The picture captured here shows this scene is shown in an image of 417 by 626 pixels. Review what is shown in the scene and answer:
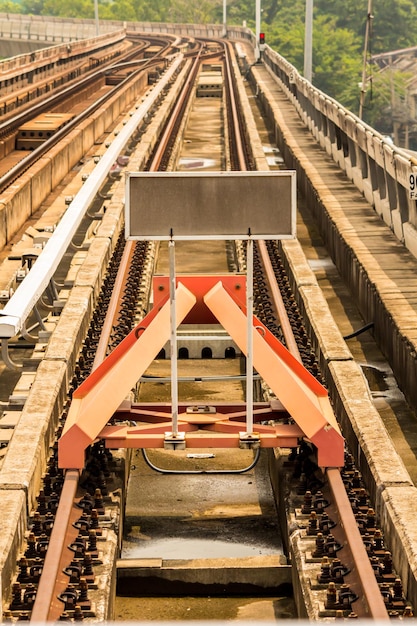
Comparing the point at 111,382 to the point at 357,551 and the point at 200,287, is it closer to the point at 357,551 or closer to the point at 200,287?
the point at 200,287

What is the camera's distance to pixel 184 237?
8.59 m

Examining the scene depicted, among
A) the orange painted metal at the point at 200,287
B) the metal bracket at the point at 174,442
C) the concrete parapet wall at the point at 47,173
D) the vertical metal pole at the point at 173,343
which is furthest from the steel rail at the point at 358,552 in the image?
the concrete parapet wall at the point at 47,173

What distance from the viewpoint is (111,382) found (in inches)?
361

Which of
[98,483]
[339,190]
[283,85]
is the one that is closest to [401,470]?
[98,483]

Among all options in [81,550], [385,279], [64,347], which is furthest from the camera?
[385,279]

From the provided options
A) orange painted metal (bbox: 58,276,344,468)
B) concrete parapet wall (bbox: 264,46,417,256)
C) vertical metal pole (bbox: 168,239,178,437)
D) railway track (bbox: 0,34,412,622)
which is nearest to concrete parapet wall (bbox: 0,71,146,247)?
concrete parapet wall (bbox: 264,46,417,256)

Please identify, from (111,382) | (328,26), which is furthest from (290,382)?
(328,26)

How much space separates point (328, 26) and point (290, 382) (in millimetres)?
150551

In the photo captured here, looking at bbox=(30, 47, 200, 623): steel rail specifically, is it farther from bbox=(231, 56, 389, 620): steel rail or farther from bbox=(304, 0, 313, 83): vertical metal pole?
bbox=(304, 0, 313, 83): vertical metal pole

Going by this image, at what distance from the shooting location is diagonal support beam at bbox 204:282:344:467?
8.83 meters

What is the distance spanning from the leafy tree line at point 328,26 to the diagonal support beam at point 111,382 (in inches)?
4179

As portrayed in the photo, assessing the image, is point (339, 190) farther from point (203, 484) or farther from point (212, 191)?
point (212, 191)

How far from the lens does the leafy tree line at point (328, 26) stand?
12862 centimetres

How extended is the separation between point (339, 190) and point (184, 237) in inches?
491
